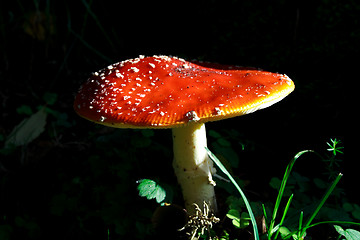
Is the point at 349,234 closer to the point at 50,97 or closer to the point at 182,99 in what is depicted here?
the point at 182,99

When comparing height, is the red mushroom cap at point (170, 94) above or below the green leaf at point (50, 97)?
above

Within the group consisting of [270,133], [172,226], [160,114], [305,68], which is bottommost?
[172,226]

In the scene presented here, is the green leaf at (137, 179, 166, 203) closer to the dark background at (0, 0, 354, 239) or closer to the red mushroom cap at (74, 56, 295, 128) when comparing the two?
the dark background at (0, 0, 354, 239)

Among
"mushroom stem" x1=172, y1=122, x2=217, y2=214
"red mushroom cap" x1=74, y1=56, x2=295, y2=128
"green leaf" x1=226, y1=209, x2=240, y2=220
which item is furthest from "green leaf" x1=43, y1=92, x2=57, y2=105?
"green leaf" x1=226, y1=209, x2=240, y2=220

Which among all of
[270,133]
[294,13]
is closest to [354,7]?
[294,13]

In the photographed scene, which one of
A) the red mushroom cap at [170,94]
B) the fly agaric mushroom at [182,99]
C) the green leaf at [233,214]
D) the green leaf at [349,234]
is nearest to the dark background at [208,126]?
the fly agaric mushroom at [182,99]

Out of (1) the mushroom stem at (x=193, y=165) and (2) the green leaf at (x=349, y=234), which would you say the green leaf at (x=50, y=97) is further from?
(2) the green leaf at (x=349, y=234)

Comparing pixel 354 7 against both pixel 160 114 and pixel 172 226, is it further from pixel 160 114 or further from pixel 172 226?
pixel 172 226
